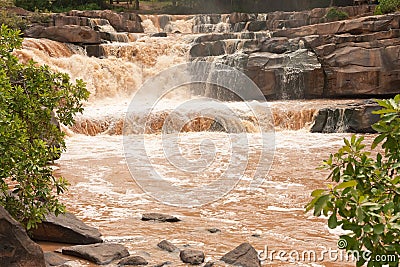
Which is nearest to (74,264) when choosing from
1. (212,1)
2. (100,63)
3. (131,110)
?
(131,110)

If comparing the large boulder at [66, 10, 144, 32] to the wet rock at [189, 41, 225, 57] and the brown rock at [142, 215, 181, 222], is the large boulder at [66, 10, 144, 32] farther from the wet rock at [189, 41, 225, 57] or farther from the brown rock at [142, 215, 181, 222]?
the brown rock at [142, 215, 181, 222]

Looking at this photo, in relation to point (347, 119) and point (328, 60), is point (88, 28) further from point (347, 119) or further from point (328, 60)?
point (347, 119)

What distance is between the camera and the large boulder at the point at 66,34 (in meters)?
18.4

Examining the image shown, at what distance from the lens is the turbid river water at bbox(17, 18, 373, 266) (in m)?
5.19

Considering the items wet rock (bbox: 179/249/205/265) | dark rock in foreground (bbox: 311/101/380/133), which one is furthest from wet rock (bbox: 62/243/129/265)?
dark rock in foreground (bbox: 311/101/380/133)

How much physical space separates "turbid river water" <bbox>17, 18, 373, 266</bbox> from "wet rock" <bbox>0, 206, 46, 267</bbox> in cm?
68

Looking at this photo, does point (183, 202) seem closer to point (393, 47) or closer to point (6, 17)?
point (393, 47)

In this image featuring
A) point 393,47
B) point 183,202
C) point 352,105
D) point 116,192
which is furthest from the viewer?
point 393,47

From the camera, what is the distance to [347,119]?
1358 centimetres

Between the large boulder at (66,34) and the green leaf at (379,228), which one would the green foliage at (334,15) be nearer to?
the large boulder at (66,34)

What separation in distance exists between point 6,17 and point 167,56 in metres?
6.01

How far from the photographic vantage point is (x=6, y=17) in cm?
1880

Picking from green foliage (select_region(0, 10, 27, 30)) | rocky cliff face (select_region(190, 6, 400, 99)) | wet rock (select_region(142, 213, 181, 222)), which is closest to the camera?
wet rock (select_region(142, 213, 181, 222))

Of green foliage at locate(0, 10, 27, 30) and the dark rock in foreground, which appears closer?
the dark rock in foreground
